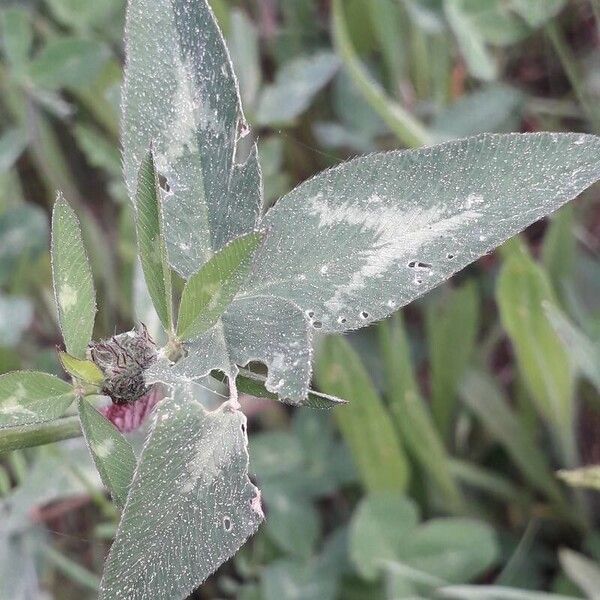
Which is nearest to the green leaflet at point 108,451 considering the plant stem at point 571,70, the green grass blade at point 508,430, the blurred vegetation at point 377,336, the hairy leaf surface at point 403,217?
the hairy leaf surface at point 403,217

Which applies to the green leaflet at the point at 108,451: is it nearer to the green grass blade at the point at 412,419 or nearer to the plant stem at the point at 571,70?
the green grass blade at the point at 412,419

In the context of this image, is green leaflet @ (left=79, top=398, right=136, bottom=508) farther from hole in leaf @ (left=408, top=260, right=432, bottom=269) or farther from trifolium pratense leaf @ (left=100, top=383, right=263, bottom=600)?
hole in leaf @ (left=408, top=260, right=432, bottom=269)

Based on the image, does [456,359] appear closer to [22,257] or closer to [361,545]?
[361,545]

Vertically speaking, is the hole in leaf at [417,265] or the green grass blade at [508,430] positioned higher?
the hole in leaf at [417,265]

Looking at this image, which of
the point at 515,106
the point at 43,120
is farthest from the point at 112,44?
the point at 515,106

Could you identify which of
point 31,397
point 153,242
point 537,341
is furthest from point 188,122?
point 537,341

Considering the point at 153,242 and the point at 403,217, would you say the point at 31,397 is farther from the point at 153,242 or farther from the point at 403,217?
the point at 403,217
